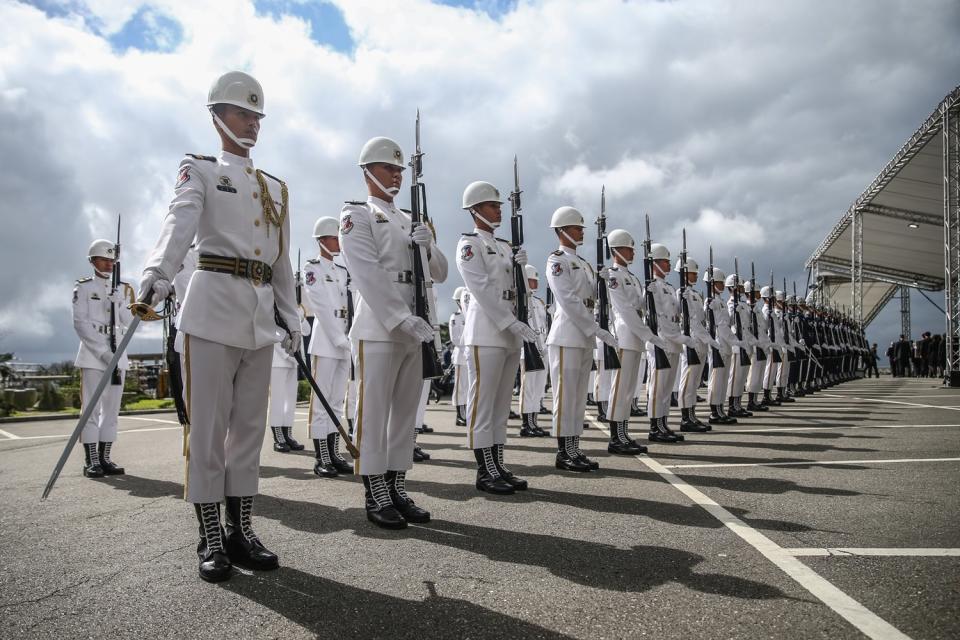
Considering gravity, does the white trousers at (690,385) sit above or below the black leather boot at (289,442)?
above

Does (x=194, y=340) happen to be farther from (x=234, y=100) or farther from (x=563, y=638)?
(x=563, y=638)

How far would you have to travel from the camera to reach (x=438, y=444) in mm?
8422

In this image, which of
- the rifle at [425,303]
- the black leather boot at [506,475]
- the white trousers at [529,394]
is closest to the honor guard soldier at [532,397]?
the white trousers at [529,394]

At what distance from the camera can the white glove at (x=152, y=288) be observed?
2982mm

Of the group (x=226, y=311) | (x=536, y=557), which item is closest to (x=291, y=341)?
(x=226, y=311)

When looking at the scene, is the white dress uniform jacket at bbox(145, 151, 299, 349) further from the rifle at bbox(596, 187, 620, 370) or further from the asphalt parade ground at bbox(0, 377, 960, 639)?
the rifle at bbox(596, 187, 620, 370)

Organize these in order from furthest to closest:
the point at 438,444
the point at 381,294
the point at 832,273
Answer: the point at 832,273 → the point at 438,444 → the point at 381,294

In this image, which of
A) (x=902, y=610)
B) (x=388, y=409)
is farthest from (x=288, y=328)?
(x=902, y=610)

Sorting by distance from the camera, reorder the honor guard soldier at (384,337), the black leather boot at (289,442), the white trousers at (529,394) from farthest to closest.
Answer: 1. the white trousers at (529,394)
2. the black leather boot at (289,442)
3. the honor guard soldier at (384,337)

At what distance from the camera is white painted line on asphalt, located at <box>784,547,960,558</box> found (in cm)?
307

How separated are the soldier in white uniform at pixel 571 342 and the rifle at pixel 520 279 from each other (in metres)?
0.44

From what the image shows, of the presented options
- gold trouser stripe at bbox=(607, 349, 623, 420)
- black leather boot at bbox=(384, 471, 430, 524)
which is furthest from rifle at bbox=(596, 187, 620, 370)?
black leather boot at bbox=(384, 471, 430, 524)

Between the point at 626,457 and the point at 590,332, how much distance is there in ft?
4.80

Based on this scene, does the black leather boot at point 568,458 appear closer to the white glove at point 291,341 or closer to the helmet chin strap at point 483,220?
the helmet chin strap at point 483,220
